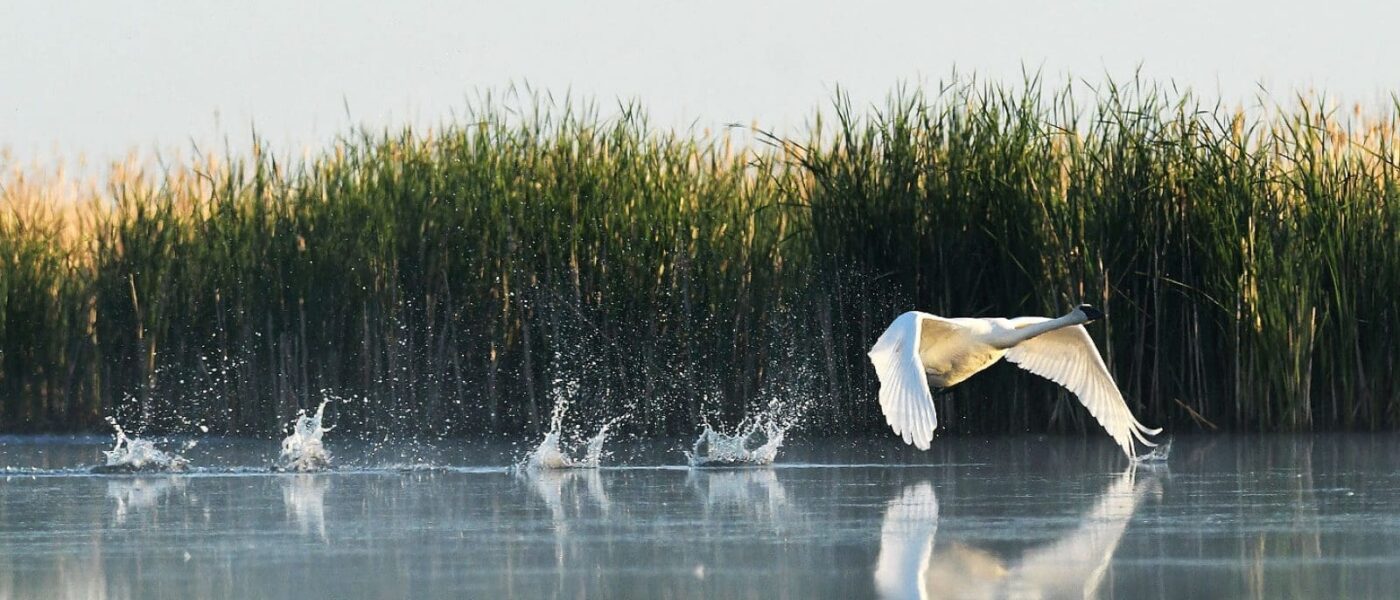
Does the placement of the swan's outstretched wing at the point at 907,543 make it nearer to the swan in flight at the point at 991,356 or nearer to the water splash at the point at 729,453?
the swan in flight at the point at 991,356

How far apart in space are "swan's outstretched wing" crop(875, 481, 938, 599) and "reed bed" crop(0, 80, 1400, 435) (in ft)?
14.7

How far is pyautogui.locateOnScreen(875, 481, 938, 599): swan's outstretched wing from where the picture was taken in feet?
21.8

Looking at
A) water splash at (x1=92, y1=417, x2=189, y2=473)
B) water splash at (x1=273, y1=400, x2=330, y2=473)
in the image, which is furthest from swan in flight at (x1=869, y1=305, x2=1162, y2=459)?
water splash at (x1=92, y1=417, x2=189, y2=473)

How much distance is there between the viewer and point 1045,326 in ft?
39.4

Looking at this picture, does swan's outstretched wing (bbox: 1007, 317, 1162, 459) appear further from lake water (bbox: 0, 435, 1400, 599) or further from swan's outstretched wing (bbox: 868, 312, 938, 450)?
swan's outstretched wing (bbox: 868, 312, 938, 450)

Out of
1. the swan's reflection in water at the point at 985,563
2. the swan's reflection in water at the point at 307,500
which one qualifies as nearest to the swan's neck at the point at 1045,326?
the swan's reflection in water at the point at 985,563

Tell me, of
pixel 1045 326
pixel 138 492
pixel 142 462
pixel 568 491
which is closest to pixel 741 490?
pixel 568 491

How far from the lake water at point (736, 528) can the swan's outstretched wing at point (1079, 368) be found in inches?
11.2

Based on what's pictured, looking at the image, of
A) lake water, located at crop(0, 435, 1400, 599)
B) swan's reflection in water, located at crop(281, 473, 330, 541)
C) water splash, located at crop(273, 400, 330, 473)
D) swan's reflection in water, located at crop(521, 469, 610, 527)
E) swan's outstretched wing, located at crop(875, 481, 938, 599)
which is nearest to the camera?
swan's outstretched wing, located at crop(875, 481, 938, 599)

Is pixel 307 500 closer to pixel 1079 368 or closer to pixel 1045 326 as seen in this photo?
pixel 1045 326

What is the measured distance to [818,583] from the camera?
22.5ft

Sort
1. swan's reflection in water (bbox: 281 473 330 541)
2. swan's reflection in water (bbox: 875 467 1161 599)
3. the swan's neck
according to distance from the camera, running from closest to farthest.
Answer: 1. swan's reflection in water (bbox: 875 467 1161 599)
2. swan's reflection in water (bbox: 281 473 330 541)
3. the swan's neck

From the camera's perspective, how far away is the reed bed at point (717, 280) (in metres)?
Result: 14.5

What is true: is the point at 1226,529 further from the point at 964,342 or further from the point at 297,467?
the point at 297,467
